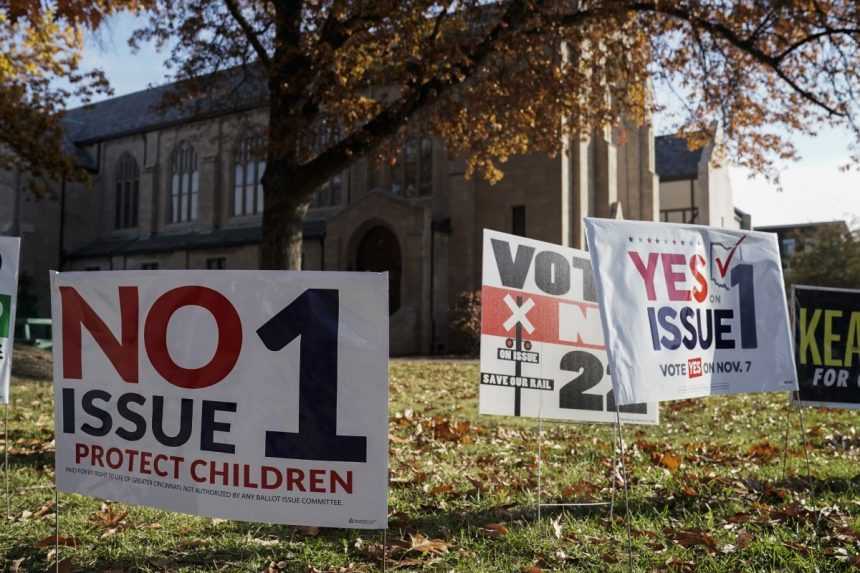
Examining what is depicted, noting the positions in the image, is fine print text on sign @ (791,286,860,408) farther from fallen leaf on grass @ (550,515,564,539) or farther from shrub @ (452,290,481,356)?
shrub @ (452,290,481,356)

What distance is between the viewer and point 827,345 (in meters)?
5.82

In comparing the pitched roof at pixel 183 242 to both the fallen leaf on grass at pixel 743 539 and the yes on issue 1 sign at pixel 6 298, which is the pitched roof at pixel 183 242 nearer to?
the yes on issue 1 sign at pixel 6 298

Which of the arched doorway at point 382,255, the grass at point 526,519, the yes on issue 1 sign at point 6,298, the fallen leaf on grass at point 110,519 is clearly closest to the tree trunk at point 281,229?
the grass at point 526,519

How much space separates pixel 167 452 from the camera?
3.51 meters

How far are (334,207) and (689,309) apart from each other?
30.2 meters

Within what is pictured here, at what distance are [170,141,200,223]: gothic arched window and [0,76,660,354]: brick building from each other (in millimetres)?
73

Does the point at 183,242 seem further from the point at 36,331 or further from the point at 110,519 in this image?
the point at 110,519

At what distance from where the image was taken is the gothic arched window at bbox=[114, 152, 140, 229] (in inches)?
1721

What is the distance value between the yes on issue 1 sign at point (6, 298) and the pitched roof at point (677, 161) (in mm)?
38413


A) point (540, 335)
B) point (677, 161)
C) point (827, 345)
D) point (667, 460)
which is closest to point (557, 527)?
point (540, 335)

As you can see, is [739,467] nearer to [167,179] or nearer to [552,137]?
[552,137]

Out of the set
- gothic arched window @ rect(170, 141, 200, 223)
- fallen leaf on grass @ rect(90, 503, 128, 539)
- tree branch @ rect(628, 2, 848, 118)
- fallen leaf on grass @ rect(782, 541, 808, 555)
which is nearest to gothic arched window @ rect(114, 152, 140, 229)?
gothic arched window @ rect(170, 141, 200, 223)

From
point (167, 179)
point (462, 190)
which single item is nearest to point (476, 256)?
point (462, 190)

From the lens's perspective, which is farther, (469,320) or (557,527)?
(469,320)
